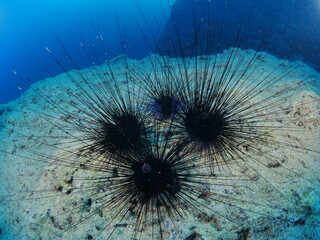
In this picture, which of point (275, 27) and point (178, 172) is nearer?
point (178, 172)

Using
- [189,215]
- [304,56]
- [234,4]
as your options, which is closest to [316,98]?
[189,215]

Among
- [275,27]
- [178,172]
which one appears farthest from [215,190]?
[275,27]

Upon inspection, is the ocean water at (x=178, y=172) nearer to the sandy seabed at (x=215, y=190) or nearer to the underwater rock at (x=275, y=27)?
the sandy seabed at (x=215, y=190)

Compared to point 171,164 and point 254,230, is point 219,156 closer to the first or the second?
point 171,164

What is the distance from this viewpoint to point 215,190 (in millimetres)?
2332

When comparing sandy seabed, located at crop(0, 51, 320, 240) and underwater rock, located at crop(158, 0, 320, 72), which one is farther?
underwater rock, located at crop(158, 0, 320, 72)

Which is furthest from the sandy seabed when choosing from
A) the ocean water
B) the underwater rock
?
the underwater rock

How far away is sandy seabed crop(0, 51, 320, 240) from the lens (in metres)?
2.02

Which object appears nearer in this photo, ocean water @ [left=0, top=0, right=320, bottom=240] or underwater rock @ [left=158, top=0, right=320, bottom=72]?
ocean water @ [left=0, top=0, right=320, bottom=240]

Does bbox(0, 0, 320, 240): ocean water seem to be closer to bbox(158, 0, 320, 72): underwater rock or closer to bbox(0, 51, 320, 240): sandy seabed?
bbox(0, 51, 320, 240): sandy seabed

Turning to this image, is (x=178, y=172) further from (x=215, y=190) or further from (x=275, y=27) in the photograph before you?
(x=275, y=27)

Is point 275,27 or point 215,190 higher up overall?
point 275,27

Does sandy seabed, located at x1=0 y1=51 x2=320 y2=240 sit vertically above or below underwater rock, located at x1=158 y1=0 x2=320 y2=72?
below

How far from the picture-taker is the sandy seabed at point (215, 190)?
2.02 meters
